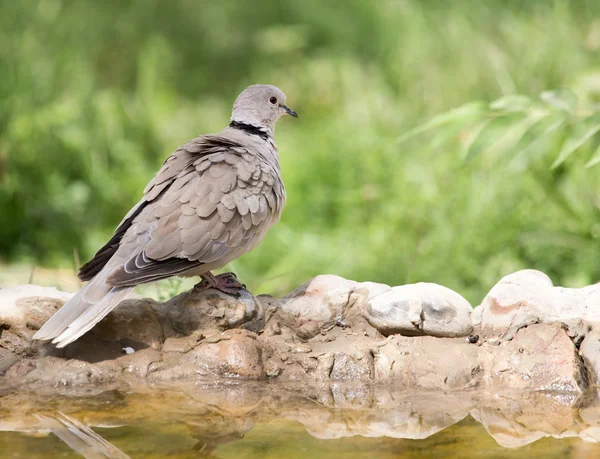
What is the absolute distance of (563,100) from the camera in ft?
11.5

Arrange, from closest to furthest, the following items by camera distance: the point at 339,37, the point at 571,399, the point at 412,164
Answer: the point at 571,399 → the point at 412,164 → the point at 339,37

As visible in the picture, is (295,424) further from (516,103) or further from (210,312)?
(516,103)

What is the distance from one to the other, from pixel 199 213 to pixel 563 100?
5.20ft

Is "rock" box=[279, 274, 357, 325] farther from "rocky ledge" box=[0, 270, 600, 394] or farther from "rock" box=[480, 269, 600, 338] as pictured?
"rock" box=[480, 269, 600, 338]

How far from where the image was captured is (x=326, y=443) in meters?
2.42

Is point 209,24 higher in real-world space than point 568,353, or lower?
higher

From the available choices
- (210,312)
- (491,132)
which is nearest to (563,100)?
(491,132)

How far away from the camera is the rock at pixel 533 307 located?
9.87 ft

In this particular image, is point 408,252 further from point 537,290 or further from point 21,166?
point 21,166

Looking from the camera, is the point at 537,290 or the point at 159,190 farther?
the point at 159,190

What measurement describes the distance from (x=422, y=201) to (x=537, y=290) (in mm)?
2453

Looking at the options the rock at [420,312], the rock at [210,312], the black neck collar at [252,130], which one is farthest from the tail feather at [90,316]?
the black neck collar at [252,130]

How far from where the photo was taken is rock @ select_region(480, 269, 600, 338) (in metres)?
3.01

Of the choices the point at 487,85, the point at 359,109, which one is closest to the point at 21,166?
the point at 359,109
